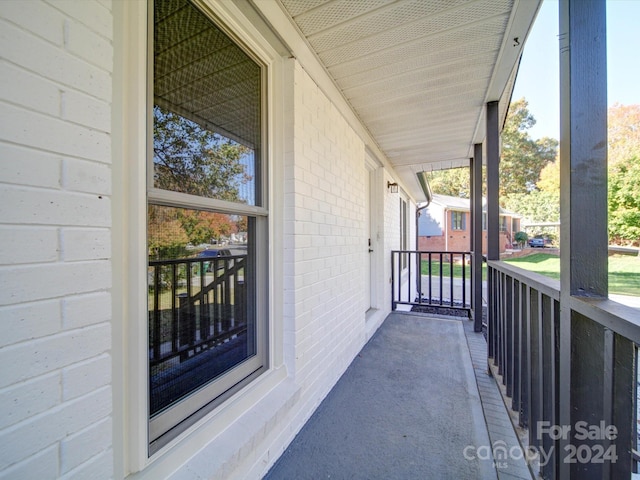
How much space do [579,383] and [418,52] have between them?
204 centimetres

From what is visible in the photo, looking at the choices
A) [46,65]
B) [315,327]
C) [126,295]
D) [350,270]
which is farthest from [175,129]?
[350,270]

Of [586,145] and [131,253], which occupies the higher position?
[586,145]

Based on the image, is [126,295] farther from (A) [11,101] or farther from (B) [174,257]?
(A) [11,101]

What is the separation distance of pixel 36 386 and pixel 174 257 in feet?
1.79

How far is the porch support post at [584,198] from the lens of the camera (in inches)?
37.9

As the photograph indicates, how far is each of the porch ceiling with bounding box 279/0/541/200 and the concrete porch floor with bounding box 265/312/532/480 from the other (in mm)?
2510

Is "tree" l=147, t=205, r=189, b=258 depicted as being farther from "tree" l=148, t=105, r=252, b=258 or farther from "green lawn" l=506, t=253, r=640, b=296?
"green lawn" l=506, t=253, r=640, b=296

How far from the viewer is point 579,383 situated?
1.01 meters

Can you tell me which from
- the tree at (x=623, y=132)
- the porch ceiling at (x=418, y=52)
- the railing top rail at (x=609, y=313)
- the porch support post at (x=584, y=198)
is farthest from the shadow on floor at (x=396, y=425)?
the porch ceiling at (x=418, y=52)

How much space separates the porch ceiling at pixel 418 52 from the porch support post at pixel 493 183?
190 millimetres

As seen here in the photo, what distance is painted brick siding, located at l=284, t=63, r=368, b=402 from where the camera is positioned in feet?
5.92

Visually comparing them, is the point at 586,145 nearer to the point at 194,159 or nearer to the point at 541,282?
the point at 541,282

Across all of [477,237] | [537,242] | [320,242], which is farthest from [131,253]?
[477,237]

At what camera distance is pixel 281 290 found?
179 centimetres
